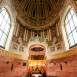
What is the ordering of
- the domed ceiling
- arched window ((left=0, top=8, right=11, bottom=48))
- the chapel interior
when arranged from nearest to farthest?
the chapel interior
arched window ((left=0, top=8, right=11, bottom=48))
the domed ceiling

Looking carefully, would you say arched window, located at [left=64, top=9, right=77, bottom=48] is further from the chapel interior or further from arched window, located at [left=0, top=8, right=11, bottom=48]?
arched window, located at [left=0, top=8, right=11, bottom=48]

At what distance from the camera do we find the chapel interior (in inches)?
299

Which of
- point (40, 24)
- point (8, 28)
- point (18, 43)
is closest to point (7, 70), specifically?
point (18, 43)

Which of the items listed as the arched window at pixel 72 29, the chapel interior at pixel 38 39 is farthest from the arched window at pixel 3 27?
the arched window at pixel 72 29

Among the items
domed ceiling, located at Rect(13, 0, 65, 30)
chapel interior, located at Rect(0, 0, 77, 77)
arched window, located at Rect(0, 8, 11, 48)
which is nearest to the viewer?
chapel interior, located at Rect(0, 0, 77, 77)

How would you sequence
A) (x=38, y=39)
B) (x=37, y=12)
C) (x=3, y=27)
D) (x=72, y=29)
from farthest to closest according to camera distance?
(x=37, y=12), (x=38, y=39), (x=3, y=27), (x=72, y=29)

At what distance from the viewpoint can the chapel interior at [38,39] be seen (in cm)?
758

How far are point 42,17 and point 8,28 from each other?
32.1 ft

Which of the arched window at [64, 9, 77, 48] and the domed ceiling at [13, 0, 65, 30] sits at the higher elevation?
the domed ceiling at [13, 0, 65, 30]

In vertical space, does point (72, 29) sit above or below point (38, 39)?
below

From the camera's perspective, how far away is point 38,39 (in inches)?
493

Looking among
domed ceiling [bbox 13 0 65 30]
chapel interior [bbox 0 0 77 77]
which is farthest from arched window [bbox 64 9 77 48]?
domed ceiling [bbox 13 0 65 30]

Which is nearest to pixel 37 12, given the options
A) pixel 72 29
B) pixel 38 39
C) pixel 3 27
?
pixel 38 39

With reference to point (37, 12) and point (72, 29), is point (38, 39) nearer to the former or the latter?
point (72, 29)
